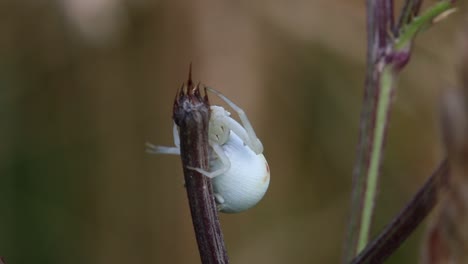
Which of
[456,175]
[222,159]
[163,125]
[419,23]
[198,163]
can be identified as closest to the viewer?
[456,175]

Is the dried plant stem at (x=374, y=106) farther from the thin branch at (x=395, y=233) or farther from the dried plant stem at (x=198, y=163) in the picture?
the dried plant stem at (x=198, y=163)

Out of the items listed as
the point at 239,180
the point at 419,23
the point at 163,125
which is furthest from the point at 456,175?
the point at 163,125

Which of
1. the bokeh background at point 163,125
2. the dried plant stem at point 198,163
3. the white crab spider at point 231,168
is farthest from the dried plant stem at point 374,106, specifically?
the bokeh background at point 163,125

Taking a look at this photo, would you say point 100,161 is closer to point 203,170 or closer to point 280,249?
point 280,249

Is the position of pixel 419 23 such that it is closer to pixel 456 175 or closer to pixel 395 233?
pixel 395 233

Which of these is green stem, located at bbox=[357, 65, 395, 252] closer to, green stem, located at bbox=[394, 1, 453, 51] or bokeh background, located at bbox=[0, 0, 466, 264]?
green stem, located at bbox=[394, 1, 453, 51]

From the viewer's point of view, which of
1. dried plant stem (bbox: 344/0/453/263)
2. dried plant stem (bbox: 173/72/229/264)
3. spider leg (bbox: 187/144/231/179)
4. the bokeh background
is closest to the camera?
dried plant stem (bbox: 173/72/229/264)

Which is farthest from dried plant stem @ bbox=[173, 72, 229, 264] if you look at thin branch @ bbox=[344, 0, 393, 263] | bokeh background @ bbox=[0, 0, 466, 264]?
bokeh background @ bbox=[0, 0, 466, 264]
